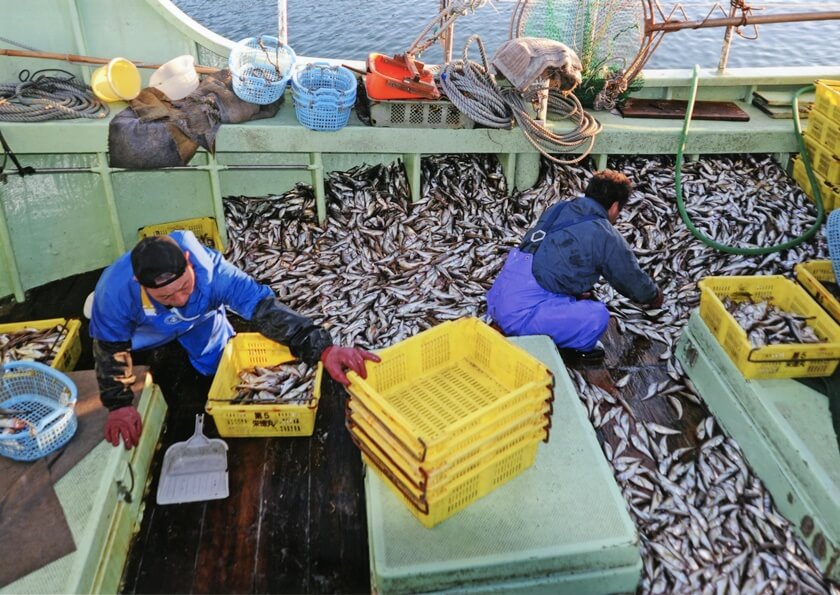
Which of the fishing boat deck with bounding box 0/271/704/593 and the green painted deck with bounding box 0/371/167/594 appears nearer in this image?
the green painted deck with bounding box 0/371/167/594

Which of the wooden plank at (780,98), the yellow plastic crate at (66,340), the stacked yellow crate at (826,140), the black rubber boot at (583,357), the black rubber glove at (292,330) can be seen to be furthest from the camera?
the wooden plank at (780,98)

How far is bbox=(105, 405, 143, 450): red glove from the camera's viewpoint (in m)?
3.71

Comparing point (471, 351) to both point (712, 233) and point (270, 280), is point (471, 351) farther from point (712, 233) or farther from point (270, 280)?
point (712, 233)

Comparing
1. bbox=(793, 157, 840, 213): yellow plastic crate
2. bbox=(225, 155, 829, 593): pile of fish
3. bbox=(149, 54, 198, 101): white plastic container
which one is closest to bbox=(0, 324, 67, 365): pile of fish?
bbox=(225, 155, 829, 593): pile of fish

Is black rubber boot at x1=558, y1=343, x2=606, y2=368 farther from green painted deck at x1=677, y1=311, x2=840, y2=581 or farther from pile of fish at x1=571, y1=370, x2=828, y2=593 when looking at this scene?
green painted deck at x1=677, y1=311, x2=840, y2=581

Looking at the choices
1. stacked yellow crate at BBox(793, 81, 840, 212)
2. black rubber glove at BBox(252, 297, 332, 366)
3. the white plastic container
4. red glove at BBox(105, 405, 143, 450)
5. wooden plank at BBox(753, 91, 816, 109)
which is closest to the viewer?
red glove at BBox(105, 405, 143, 450)

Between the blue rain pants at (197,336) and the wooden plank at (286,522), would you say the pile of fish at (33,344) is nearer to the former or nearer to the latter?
the blue rain pants at (197,336)

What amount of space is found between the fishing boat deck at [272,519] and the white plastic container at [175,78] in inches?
112

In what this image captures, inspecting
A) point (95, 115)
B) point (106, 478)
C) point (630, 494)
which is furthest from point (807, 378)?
point (95, 115)

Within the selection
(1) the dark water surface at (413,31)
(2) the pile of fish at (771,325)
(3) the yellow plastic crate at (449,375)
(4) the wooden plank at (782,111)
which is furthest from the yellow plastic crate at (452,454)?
(1) the dark water surface at (413,31)

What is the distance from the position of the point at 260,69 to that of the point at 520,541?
4885mm

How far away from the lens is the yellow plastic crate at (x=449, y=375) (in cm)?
358

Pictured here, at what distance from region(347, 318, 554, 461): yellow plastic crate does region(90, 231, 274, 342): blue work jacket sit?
96cm

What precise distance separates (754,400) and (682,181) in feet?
10.5
